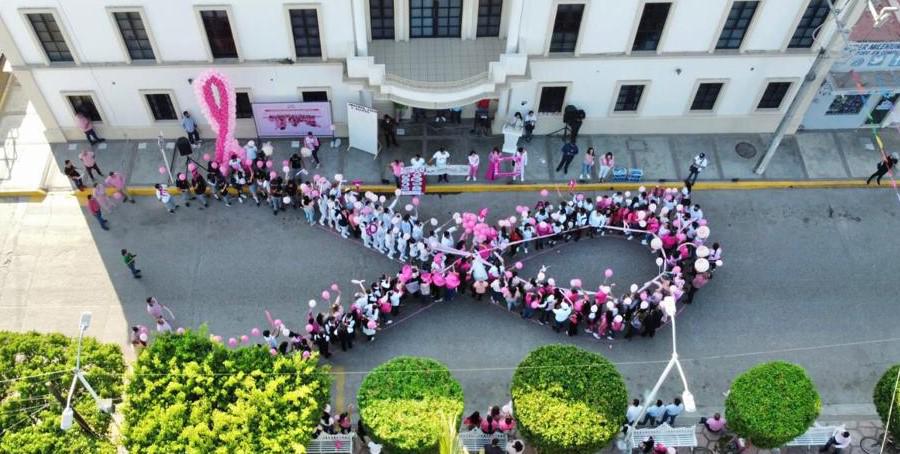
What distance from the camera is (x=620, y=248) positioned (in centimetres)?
2877

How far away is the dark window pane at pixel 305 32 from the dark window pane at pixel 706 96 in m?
13.8

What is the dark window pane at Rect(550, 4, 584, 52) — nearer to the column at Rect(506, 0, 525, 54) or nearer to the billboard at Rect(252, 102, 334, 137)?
the column at Rect(506, 0, 525, 54)

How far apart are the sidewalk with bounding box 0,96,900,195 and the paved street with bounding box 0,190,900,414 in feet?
2.96

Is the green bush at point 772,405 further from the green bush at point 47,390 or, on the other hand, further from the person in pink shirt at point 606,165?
the green bush at point 47,390

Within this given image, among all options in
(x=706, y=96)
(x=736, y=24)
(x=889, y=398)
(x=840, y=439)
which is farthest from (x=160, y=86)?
(x=889, y=398)

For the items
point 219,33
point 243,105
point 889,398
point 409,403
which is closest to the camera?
→ point 409,403

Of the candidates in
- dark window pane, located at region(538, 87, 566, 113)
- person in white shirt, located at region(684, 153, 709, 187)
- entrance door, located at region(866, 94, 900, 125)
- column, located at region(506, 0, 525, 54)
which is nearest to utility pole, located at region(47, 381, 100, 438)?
column, located at region(506, 0, 525, 54)

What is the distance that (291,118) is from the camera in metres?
30.3

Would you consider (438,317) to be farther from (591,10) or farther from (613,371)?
(591,10)

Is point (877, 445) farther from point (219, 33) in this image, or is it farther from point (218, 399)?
point (219, 33)

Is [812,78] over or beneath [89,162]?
over

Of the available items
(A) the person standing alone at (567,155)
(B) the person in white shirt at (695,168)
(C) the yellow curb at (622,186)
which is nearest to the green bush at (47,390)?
(C) the yellow curb at (622,186)

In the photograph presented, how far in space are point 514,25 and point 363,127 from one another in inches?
266

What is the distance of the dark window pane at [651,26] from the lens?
2706 centimetres
